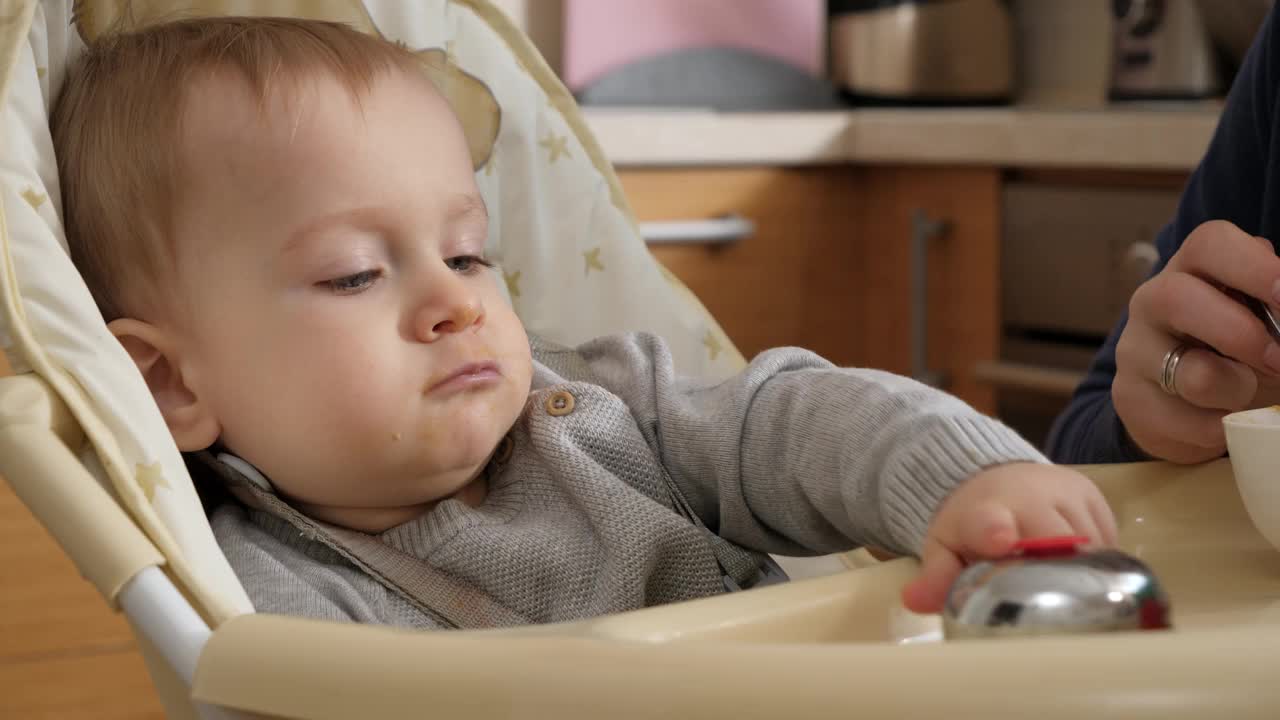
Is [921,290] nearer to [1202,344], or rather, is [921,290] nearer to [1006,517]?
[1202,344]

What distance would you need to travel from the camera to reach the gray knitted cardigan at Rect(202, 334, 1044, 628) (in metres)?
0.73

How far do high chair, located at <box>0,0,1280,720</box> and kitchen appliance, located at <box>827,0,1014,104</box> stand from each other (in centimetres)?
122

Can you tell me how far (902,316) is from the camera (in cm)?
194

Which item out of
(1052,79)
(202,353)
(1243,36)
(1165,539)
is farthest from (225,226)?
(1052,79)

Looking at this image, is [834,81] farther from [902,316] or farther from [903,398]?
[903,398]


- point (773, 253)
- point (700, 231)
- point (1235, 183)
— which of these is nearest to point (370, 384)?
point (1235, 183)

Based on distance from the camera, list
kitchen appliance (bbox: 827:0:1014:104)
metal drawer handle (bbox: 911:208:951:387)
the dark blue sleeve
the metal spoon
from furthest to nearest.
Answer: kitchen appliance (bbox: 827:0:1014:104) < metal drawer handle (bbox: 911:208:951:387) < the dark blue sleeve < the metal spoon

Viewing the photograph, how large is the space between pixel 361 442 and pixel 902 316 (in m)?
1.28

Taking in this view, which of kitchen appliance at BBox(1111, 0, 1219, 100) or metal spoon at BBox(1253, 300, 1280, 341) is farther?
kitchen appliance at BBox(1111, 0, 1219, 100)

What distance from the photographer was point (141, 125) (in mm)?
801

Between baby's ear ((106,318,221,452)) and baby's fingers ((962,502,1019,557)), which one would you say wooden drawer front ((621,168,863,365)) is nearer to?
baby's ear ((106,318,221,452))

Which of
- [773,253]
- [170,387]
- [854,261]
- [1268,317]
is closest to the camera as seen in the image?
[1268,317]

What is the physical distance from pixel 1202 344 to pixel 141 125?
557 millimetres

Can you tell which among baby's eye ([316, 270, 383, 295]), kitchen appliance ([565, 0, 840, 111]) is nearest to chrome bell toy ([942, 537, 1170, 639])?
baby's eye ([316, 270, 383, 295])
